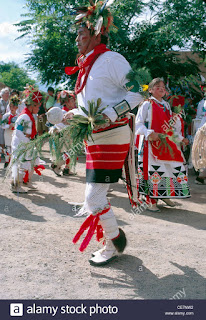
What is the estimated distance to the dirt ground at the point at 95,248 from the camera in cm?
275

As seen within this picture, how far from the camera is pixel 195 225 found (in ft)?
14.9

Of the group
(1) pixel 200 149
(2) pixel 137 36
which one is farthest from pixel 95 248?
(2) pixel 137 36

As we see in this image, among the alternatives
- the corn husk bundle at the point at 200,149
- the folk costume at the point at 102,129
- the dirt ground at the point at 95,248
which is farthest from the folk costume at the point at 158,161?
the folk costume at the point at 102,129

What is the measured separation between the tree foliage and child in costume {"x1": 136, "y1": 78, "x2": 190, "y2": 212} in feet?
12.7

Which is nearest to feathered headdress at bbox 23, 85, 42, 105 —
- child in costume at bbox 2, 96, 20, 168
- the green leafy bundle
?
child in costume at bbox 2, 96, 20, 168

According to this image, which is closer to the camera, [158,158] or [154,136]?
[154,136]

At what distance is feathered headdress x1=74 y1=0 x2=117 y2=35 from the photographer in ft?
10.2

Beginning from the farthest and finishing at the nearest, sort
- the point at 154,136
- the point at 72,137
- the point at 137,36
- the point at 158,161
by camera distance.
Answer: the point at 137,36 → the point at 158,161 → the point at 154,136 → the point at 72,137

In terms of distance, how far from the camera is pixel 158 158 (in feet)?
16.7

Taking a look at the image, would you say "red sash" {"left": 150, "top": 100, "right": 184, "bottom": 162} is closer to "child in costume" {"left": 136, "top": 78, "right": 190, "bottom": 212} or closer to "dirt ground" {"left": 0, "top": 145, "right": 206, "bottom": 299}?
"child in costume" {"left": 136, "top": 78, "right": 190, "bottom": 212}

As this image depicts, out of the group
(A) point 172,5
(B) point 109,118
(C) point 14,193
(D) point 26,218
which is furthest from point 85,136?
(A) point 172,5

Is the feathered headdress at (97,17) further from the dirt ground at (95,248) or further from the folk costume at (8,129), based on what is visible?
the folk costume at (8,129)

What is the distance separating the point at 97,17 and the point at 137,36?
6.64m

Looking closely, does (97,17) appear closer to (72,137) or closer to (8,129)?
(72,137)
